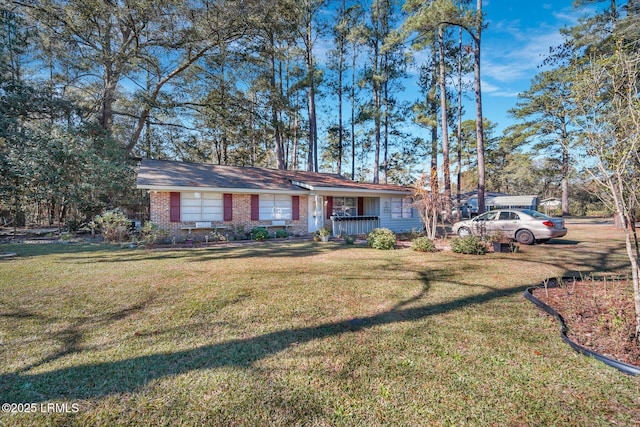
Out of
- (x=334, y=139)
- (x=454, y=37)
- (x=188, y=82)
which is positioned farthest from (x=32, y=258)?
(x=454, y=37)

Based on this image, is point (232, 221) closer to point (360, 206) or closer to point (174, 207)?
point (174, 207)

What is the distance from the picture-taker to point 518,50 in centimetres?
1481

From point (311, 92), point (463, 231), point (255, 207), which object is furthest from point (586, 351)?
point (311, 92)

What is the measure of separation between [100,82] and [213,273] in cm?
1904

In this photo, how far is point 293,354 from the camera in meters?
2.82

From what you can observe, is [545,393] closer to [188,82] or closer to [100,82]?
[188,82]

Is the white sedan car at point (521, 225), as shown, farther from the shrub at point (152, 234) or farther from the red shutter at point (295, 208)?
the shrub at point (152, 234)

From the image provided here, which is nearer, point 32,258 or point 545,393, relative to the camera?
point 545,393

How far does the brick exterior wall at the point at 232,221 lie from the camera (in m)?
11.1

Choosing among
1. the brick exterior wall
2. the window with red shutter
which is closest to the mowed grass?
the brick exterior wall

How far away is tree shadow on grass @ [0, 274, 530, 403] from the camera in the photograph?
2277mm

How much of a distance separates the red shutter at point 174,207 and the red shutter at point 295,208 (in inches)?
202

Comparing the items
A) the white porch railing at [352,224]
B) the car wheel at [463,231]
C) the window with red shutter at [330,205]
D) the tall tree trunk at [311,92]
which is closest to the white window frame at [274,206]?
the white porch railing at [352,224]

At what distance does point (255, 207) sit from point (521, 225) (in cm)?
1085
